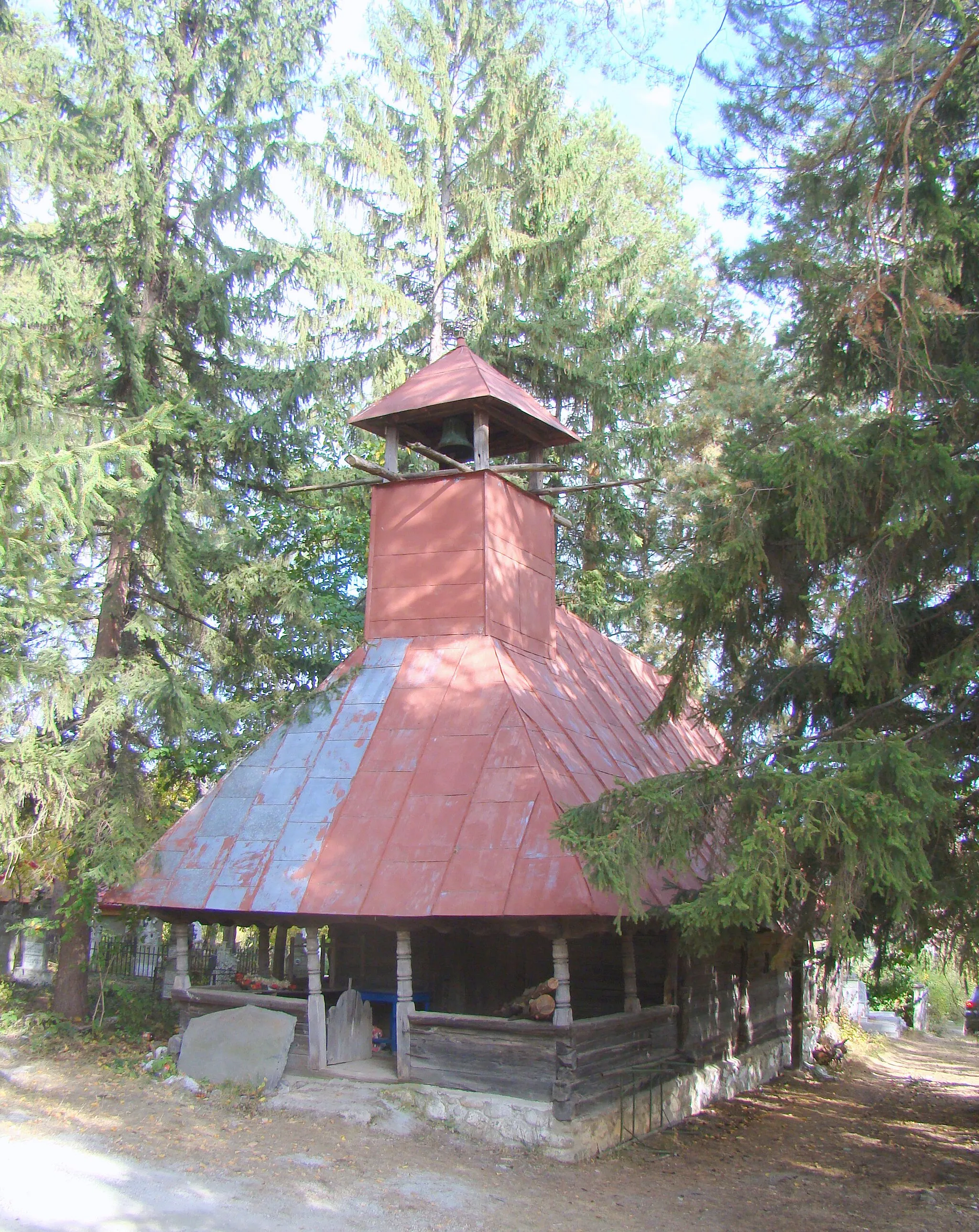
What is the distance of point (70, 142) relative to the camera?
11969mm

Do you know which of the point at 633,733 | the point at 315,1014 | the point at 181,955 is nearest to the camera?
the point at 315,1014

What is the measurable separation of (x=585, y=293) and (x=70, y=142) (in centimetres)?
1096

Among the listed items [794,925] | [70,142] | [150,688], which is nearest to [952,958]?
[794,925]

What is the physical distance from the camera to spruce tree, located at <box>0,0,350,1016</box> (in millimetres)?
11203

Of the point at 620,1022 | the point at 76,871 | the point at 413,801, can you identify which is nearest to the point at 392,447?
the point at 413,801

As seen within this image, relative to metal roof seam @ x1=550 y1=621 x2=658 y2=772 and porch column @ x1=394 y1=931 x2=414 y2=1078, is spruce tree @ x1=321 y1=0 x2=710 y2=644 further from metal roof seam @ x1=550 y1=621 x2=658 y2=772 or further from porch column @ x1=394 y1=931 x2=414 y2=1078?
porch column @ x1=394 y1=931 x2=414 y2=1078

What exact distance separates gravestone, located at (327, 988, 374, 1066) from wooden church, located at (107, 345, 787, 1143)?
18 centimetres

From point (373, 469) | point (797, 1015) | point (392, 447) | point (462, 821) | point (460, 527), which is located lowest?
point (797, 1015)

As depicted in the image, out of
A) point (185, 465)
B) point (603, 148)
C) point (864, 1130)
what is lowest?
point (864, 1130)

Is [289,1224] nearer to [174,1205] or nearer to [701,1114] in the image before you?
[174,1205]

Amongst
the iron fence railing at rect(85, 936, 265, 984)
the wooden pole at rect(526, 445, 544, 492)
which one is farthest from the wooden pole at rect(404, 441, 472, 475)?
the iron fence railing at rect(85, 936, 265, 984)

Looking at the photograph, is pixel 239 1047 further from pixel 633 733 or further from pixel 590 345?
pixel 590 345

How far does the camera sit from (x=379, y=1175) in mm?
7570

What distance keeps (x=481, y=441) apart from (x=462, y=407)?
64cm
